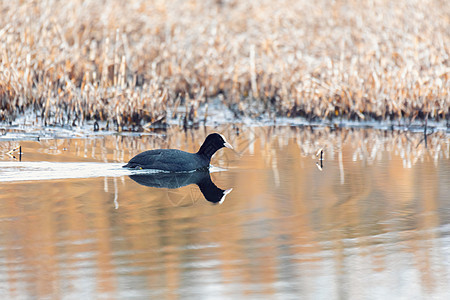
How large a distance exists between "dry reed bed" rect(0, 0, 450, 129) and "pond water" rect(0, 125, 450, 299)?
321 centimetres

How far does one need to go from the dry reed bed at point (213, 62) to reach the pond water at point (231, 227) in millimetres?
3206

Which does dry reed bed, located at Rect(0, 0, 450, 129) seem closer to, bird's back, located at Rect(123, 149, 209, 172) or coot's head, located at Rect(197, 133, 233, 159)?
coot's head, located at Rect(197, 133, 233, 159)

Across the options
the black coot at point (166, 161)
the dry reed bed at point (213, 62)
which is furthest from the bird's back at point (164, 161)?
the dry reed bed at point (213, 62)

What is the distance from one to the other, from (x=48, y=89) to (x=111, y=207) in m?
8.15

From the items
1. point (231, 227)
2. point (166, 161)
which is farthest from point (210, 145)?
point (231, 227)

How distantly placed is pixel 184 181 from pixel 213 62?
9561 mm

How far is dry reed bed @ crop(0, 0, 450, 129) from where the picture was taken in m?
16.1

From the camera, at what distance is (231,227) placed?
24.5ft

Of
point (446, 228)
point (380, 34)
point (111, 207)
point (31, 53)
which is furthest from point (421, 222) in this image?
point (380, 34)

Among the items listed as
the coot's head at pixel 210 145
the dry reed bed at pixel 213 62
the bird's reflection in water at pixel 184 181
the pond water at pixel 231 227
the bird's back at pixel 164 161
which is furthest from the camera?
the dry reed bed at pixel 213 62

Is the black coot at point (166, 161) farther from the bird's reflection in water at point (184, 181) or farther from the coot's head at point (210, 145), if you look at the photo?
the coot's head at point (210, 145)

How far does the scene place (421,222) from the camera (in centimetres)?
778

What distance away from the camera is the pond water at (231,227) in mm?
5676

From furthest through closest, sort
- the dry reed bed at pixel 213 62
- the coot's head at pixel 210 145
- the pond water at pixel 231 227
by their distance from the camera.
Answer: the dry reed bed at pixel 213 62 → the coot's head at pixel 210 145 → the pond water at pixel 231 227
